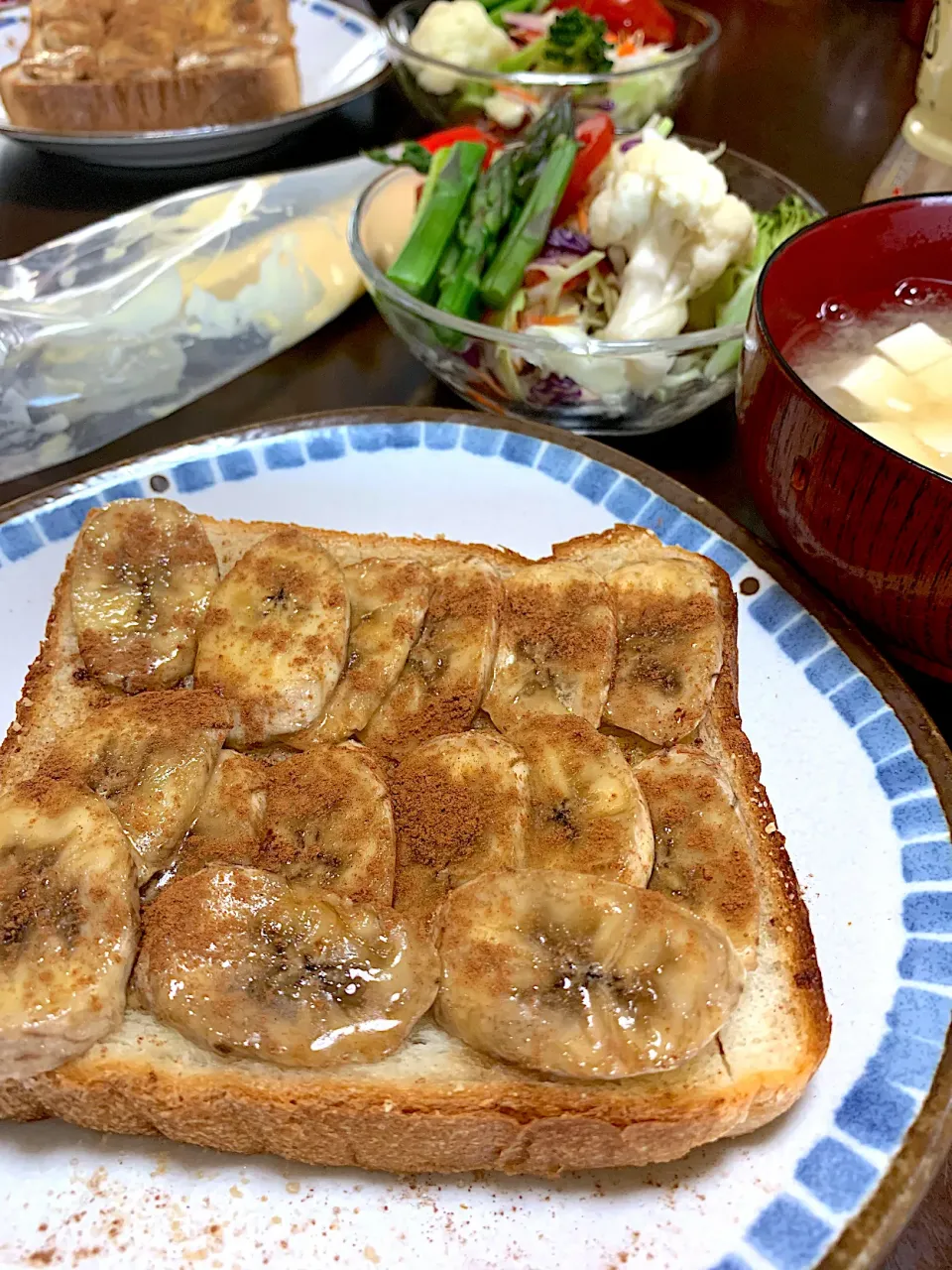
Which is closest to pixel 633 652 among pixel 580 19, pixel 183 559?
pixel 183 559

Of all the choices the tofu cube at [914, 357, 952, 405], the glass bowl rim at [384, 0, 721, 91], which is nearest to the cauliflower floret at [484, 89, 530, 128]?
the glass bowl rim at [384, 0, 721, 91]

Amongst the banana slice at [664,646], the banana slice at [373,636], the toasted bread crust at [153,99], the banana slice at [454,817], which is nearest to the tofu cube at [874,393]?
the banana slice at [664,646]

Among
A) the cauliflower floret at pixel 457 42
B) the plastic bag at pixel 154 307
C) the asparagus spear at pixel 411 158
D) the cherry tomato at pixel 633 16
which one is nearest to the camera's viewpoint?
the plastic bag at pixel 154 307

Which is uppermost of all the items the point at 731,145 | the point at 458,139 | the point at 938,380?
the point at 458,139

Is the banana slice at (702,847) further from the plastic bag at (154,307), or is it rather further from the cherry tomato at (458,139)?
the cherry tomato at (458,139)

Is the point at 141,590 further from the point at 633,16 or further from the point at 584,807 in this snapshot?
the point at 633,16

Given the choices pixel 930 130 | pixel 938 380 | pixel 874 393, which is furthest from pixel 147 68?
pixel 938 380

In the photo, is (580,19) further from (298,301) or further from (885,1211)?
(885,1211)
